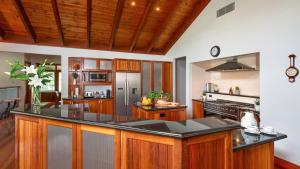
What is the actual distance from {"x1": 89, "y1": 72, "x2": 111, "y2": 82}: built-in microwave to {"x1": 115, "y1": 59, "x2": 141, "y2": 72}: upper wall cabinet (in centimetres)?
51

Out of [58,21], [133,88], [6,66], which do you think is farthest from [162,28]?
[6,66]

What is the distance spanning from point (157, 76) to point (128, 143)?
5704 millimetres

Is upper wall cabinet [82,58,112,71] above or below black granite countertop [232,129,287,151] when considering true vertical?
above

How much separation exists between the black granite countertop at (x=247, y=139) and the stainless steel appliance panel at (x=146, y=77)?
496 cm

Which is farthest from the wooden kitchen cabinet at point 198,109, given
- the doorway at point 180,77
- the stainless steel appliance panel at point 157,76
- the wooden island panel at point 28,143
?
the wooden island panel at point 28,143

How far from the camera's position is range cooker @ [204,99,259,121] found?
158 inches

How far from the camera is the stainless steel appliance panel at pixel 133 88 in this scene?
253 inches

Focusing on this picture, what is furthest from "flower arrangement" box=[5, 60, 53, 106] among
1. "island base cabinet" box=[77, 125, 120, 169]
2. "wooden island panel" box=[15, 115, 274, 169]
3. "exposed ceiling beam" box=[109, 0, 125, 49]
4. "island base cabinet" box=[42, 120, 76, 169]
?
"exposed ceiling beam" box=[109, 0, 125, 49]

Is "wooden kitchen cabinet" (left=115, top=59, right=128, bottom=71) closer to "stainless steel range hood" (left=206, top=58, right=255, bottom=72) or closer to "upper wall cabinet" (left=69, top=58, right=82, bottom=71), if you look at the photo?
"upper wall cabinet" (left=69, top=58, right=82, bottom=71)

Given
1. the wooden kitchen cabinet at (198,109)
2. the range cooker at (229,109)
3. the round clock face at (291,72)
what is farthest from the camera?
the wooden kitchen cabinet at (198,109)

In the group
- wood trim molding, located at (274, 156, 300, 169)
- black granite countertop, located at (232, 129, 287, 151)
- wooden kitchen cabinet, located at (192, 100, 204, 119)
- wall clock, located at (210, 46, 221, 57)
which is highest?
wall clock, located at (210, 46, 221, 57)

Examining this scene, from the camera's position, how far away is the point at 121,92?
6301 millimetres

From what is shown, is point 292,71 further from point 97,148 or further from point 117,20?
point 117,20

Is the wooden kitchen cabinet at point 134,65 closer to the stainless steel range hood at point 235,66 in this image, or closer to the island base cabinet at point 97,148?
the stainless steel range hood at point 235,66
